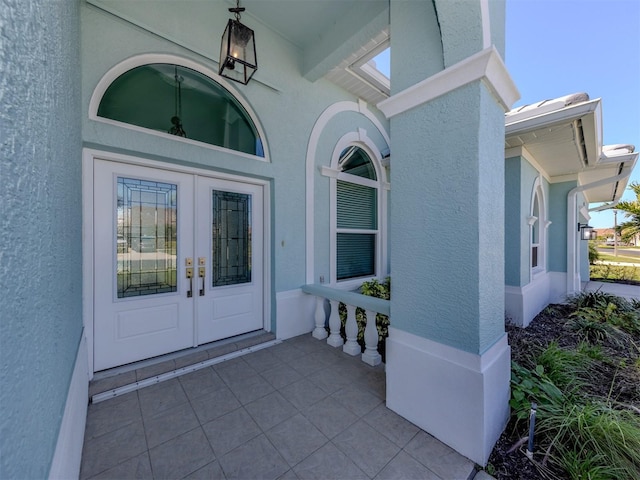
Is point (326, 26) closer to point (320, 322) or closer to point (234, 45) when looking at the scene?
point (234, 45)

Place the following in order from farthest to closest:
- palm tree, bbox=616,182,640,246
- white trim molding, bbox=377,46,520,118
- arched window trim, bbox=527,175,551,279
→ palm tree, bbox=616,182,640,246, arched window trim, bbox=527,175,551,279, white trim molding, bbox=377,46,520,118

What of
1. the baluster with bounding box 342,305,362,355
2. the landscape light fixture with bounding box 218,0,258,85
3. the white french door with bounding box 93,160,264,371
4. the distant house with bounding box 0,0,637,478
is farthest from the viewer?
the baluster with bounding box 342,305,362,355

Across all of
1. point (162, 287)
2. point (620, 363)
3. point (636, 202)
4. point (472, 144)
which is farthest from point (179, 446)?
point (636, 202)

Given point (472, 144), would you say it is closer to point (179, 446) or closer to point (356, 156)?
point (179, 446)

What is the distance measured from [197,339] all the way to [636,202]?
14899 mm

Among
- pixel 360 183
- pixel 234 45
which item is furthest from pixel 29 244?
pixel 360 183

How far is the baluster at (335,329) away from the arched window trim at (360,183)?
0.92 metres

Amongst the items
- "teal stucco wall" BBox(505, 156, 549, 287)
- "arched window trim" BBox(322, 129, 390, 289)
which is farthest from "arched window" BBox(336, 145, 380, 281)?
"teal stucco wall" BBox(505, 156, 549, 287)

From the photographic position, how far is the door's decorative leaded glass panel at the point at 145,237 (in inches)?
110

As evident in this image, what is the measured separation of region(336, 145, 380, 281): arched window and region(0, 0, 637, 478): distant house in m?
0.06

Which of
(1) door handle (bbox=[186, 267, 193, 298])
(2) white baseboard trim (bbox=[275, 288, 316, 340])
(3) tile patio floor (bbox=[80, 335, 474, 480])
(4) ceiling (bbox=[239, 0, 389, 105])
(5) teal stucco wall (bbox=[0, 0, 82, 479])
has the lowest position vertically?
(3) tile patio floor (bbox=[80, 335, 474, 480])

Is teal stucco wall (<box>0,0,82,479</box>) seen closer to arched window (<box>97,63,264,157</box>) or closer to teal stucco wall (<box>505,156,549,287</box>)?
arched window (<box>97,63,264,157</box>)

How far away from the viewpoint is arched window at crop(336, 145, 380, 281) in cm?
488

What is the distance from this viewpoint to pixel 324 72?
398 cm
